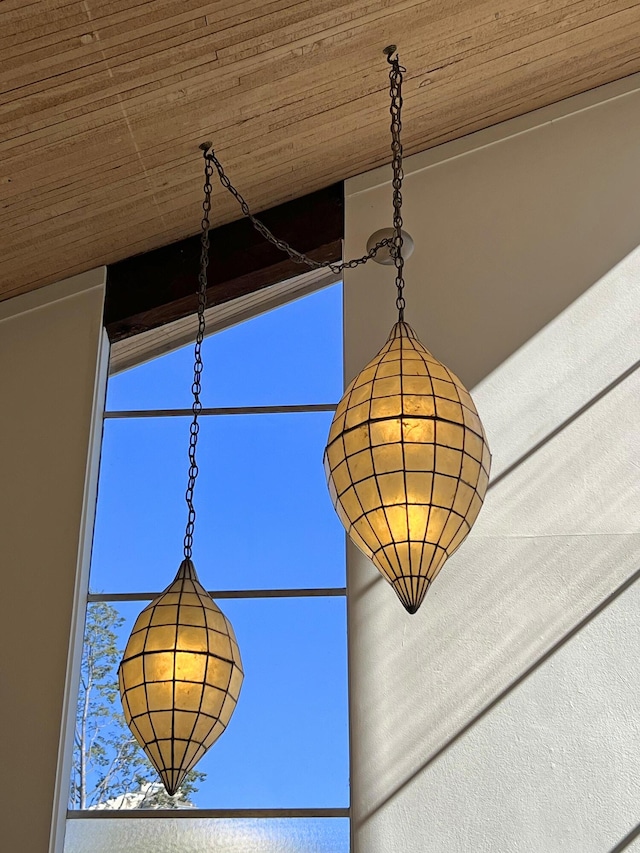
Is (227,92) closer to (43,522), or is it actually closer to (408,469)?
(43,522)

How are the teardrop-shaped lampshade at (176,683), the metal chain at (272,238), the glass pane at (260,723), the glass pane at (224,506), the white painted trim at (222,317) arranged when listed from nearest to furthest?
the teardrop-shaped lampshade at (176,683)
the glass pane at (260,723)
the metal chain at (272,238)
the glass pane at (224,506)
the white painted trim at (222,317)

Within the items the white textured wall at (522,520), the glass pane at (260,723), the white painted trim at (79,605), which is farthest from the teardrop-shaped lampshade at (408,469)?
the white painted trim at (79,605)

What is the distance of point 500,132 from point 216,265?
1395 mm

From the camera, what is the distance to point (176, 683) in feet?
8.05

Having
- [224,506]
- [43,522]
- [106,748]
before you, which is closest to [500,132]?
[224,506]

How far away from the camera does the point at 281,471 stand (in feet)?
13.8

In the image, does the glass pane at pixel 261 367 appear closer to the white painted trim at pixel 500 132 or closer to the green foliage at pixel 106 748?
the white painted trim at pixel 500 132

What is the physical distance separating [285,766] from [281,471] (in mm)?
1162

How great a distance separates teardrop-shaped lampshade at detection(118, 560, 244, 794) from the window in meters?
1.20

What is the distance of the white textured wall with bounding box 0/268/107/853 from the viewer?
3.52 meters

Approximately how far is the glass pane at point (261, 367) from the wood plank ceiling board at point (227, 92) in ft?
1.60

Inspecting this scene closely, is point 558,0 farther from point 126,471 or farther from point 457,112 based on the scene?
point 126,471

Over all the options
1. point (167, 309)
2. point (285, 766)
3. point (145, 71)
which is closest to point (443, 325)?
point (167, 309)

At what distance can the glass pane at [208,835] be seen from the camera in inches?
138
